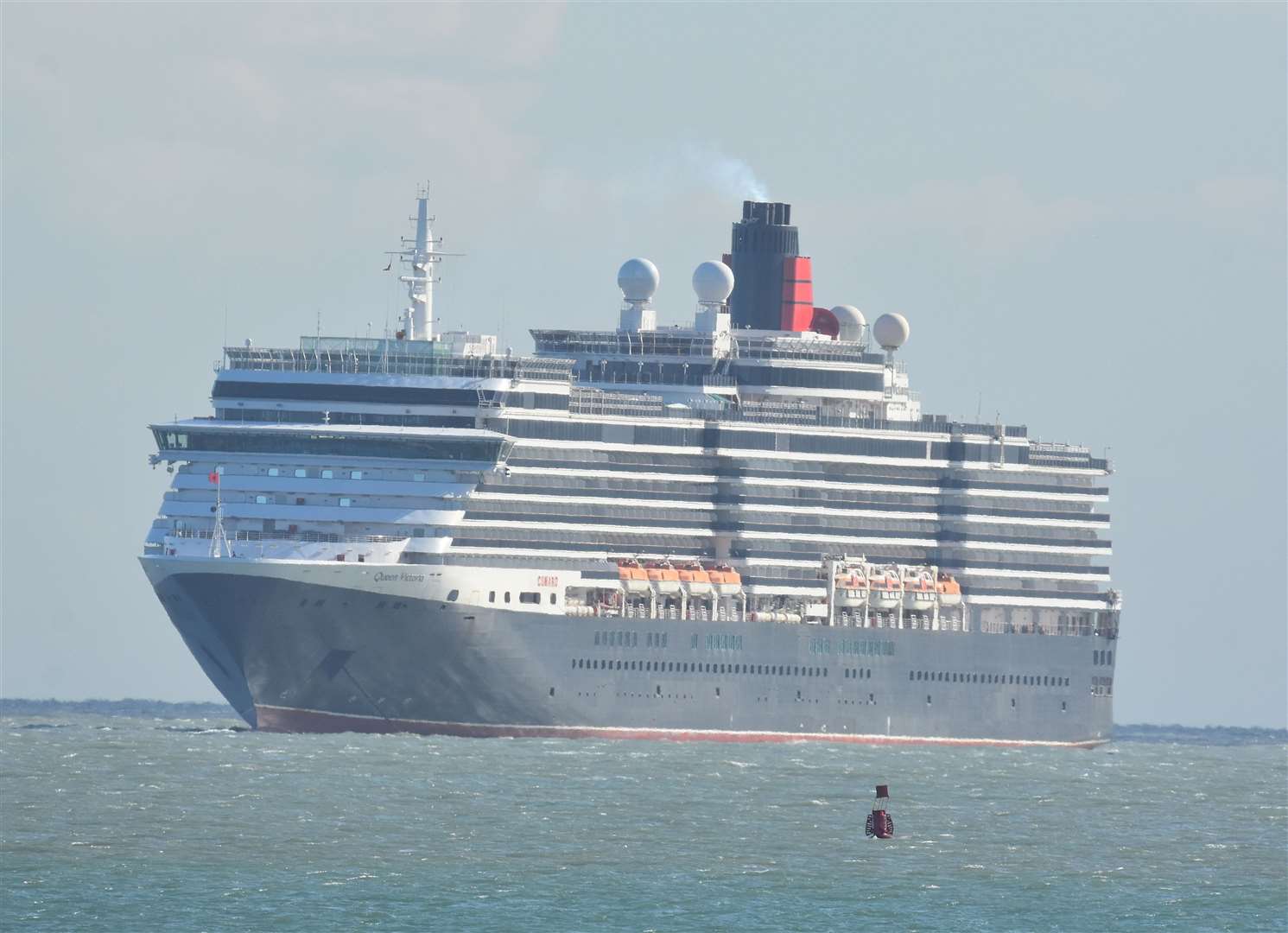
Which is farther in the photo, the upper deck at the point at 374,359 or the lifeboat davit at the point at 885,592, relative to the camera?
the lifeboat davit at the point at 885,592

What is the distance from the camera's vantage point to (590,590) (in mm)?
113062

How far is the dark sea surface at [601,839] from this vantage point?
73.1 m

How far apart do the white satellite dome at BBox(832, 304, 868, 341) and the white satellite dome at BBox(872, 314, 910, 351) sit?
1421 millimetres

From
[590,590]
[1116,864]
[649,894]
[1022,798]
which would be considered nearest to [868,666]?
[590,590]

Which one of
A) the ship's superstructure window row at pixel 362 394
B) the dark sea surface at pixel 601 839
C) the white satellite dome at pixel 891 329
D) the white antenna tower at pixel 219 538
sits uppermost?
the white satellite dome at pixel 891 329

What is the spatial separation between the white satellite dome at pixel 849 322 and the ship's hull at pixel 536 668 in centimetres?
1365

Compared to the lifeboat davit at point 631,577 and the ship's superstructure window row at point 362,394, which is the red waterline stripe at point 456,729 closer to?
the lifeboat davit at point 631,577

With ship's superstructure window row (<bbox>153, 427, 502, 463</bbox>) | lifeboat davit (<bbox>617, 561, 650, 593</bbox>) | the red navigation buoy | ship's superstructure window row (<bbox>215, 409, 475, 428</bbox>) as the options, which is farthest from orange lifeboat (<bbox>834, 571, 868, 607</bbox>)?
the red navigation buoy

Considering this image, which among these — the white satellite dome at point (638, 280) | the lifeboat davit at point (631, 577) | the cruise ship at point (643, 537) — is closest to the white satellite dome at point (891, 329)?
the cruise ship at point (643, 537)

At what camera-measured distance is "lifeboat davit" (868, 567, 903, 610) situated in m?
121

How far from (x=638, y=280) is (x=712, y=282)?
2625 millimetres

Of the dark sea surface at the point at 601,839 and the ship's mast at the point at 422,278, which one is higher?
the ship's mast at the point at 422,278

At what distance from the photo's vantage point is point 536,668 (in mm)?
110000

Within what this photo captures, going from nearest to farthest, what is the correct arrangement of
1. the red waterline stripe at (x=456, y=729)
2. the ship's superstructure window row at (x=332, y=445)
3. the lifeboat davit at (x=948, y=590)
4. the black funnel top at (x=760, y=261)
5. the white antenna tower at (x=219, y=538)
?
the white antenna tower at (x=219, y=538), the ship's superstructure window row at (x=332, y=445), the red waterline stripe at (x=456, y=729), the lifeboat davit at (x=948, y=590), the black funnel top at (x=760, y=261)
